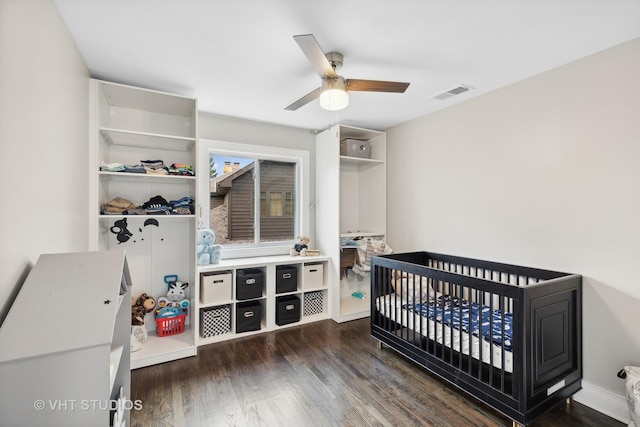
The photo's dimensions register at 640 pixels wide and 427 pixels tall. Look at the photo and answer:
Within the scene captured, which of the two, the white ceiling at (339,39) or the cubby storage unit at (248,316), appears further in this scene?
the cubby storage unit at (248,316)

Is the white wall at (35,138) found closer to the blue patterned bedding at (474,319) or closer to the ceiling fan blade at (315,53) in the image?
the ceiling fan blade at (315,53)

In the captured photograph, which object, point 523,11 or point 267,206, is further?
point 267,206

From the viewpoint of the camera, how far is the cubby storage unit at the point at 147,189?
2.39 meters

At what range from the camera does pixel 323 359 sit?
8.46ft

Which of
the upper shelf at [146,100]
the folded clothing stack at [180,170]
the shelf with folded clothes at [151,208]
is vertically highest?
the upper shelf at [146,100]

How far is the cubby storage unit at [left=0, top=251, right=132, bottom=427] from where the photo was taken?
0.91 meters

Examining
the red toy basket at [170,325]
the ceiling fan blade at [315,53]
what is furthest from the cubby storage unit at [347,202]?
the red toy basket at [170,325]

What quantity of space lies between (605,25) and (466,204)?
1571mm

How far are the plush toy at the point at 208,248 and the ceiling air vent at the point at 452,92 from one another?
2.64m

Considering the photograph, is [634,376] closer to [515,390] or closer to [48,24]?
[515,390]

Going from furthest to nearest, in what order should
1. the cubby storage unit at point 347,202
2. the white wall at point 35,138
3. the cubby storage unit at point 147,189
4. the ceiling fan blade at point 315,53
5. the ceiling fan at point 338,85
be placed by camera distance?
1. the cubby storage unit at point 347,202
2. the cubby storage unit at point 147,189
3. the ceiling fan at point 338,85
4. the ceiling fan blade at point 315,53
5. the white wall at point 35,138

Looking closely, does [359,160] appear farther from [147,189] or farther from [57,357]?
[57,357]

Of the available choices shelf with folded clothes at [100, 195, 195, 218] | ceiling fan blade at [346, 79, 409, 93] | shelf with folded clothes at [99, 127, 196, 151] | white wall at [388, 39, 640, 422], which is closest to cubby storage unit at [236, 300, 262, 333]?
shelf with folded clothes at [100, 195, 195, 218]

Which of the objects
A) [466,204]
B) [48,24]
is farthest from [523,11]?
[48,24]
